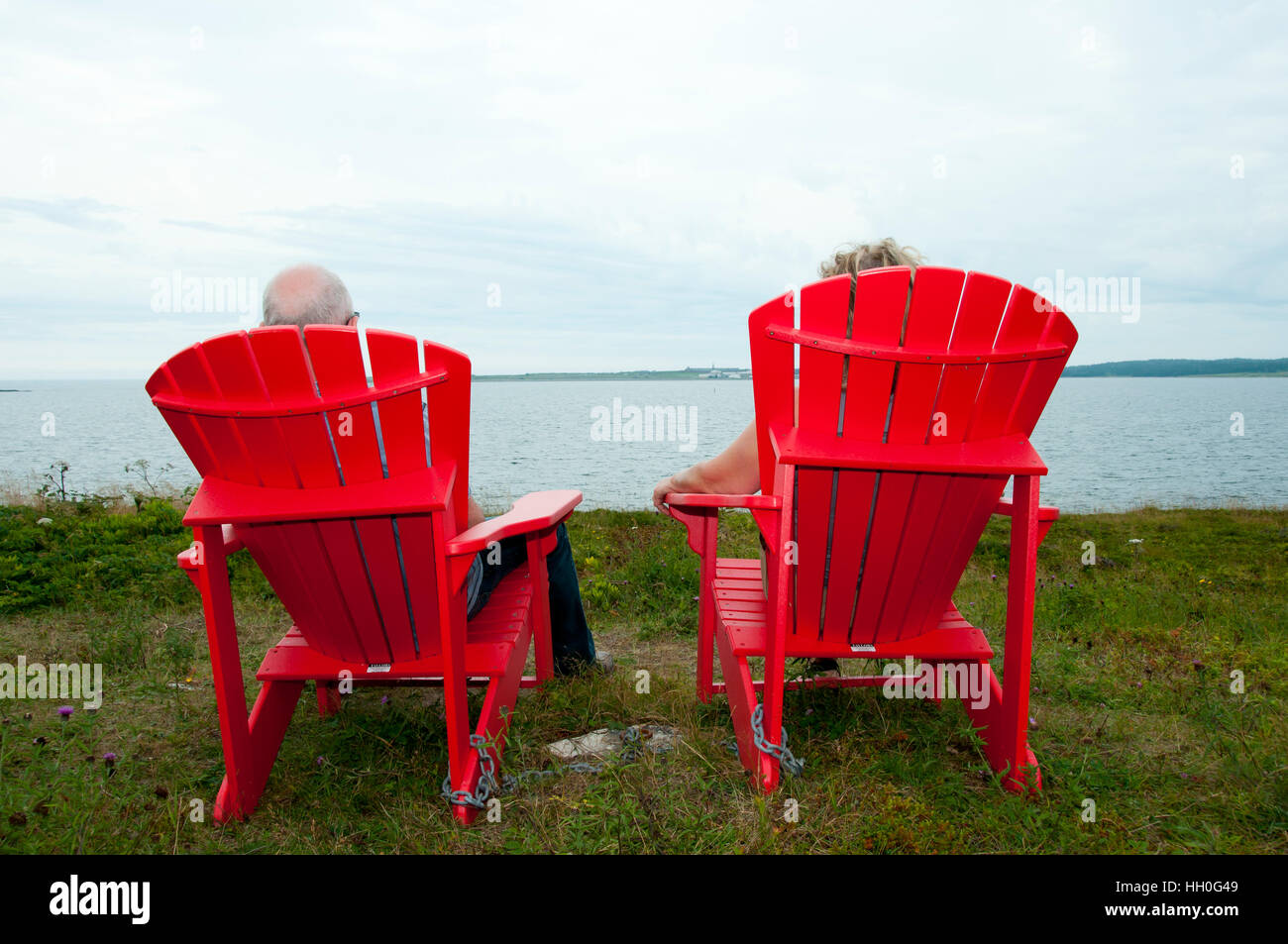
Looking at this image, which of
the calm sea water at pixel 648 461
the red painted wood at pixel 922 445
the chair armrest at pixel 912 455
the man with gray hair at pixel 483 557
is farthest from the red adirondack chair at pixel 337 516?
the calm sea water at pixel 648 461

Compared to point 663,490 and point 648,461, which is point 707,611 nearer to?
point 663,490

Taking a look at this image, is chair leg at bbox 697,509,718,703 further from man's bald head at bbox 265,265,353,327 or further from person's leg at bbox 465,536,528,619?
man's bald head at bbox 265,265,353,327

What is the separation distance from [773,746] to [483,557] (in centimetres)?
134

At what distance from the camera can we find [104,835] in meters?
2.10

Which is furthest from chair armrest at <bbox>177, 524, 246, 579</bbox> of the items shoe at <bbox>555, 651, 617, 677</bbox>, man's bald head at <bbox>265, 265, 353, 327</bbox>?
shoe at <bbox>555, 651, 617, 677</bbox>

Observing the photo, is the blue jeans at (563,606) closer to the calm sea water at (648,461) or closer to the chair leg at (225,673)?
the chair leg at (225,673)

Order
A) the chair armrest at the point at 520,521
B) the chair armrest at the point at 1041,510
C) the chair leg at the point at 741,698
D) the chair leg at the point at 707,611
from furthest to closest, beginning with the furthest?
the chair leg at the point at 707,611 → the chair leg at the point at 741,698 → the chair armrest at the point at 1041,510 → the chair armrest at the point at 520,521

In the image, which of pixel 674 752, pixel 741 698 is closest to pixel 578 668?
pixel 674 752

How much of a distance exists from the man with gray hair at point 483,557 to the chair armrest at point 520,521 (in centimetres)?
18

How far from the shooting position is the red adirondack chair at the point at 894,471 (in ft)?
6.77

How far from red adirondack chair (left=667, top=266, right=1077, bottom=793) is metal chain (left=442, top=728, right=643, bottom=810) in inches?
15.9
